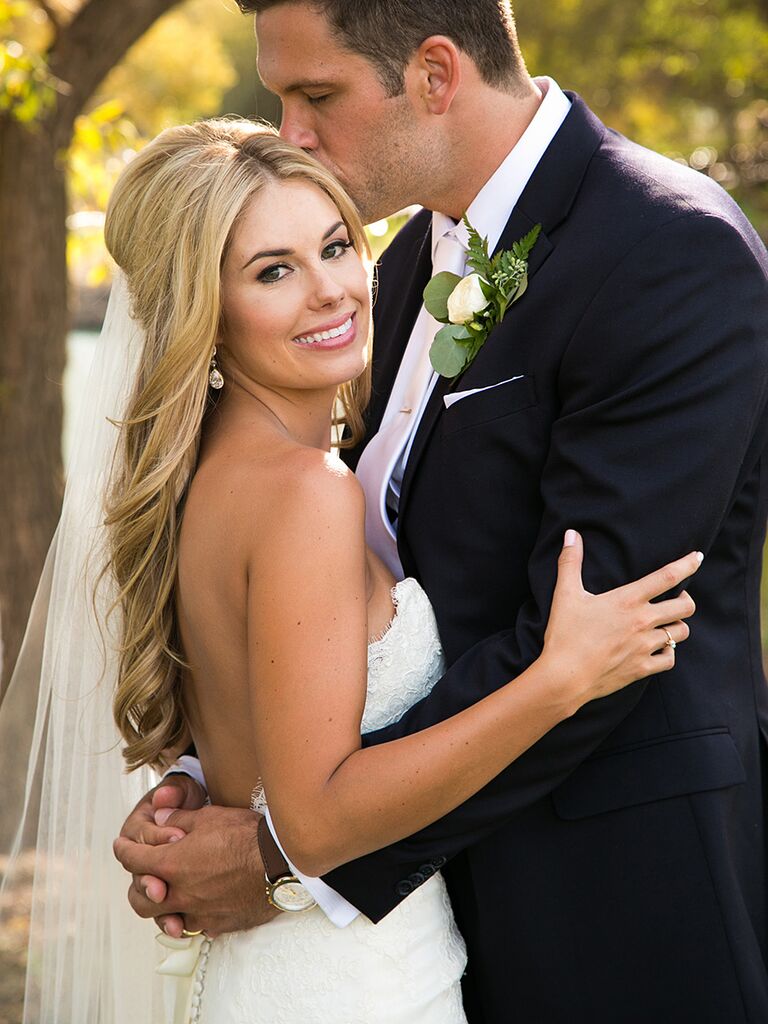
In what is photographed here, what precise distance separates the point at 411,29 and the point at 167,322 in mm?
912

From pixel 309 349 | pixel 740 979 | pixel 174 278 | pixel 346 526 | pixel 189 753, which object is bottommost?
pixel 740 979

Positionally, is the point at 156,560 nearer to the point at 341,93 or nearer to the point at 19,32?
the point at 341,93

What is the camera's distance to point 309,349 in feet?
8.79

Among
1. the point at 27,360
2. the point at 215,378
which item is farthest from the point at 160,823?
the point at 27,360

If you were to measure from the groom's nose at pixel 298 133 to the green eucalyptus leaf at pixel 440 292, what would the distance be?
444 millimetres

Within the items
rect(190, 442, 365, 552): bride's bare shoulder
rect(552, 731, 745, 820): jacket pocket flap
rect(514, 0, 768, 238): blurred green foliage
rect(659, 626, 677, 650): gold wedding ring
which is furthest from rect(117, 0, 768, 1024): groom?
rect(514, 0, 768, 238): blurred green foliage

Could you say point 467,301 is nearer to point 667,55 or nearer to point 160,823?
point 160,823

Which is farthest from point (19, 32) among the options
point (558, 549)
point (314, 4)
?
point (558, 549)

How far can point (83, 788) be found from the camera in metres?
3.05

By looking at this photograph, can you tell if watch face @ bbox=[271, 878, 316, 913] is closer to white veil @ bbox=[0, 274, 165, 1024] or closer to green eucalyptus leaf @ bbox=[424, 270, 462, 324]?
white veil @ bbox=[0, 274, 165, 1024]

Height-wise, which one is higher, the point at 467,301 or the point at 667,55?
the point at 667,55

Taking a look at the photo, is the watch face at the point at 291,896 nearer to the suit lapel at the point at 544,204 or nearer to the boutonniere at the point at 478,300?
the suit lapel at the point at 544,204

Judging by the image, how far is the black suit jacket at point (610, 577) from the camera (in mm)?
2258

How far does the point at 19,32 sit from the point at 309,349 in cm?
689
